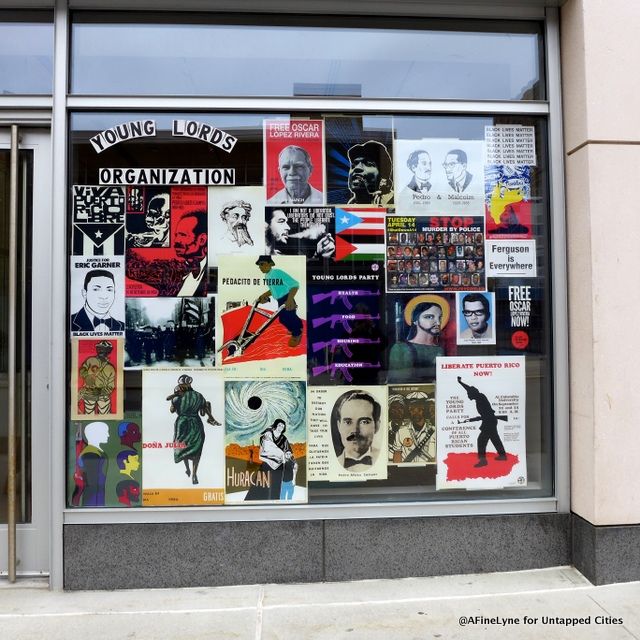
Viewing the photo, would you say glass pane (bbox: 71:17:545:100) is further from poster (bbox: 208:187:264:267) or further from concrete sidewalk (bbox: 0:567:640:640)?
concrete sidewalk (bbox: 0:567:640:640)

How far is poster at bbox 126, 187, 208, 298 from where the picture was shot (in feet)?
14.8

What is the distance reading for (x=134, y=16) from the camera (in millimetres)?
4586

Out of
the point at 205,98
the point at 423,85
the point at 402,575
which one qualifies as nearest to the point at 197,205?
the point at 205,98

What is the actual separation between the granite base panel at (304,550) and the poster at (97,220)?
190cm

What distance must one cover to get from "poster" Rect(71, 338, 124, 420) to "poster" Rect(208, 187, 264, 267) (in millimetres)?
933

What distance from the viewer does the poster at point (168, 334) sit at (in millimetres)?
4504

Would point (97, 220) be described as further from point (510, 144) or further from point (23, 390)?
point (510, 144)

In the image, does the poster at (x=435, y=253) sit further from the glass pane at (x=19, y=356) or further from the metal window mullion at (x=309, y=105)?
the glass pane at (x=19, y=356)

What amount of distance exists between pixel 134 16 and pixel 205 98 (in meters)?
0.80

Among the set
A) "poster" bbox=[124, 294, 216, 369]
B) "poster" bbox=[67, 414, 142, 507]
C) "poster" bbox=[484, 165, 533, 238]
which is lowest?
"poster" bbox=[67, 414, 142, 507]

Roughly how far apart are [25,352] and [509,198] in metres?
3.63

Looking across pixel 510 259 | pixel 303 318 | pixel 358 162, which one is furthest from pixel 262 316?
pixel 510 259

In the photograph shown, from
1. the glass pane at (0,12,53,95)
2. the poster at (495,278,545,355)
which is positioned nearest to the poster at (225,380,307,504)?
the poster at (495,278,545,355)

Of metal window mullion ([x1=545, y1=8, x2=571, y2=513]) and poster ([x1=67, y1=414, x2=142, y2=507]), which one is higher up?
metal window mullion ([x1=545, y1=8, x2=571, y2=513])
